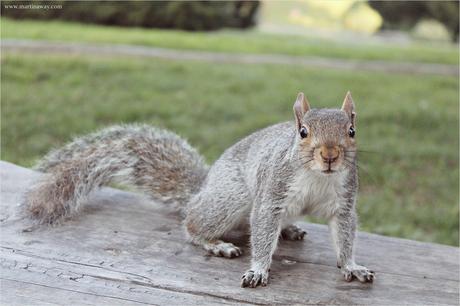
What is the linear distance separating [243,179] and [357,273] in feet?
1.42

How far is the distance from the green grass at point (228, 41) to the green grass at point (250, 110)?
591mm

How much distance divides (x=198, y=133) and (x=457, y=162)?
173 cm

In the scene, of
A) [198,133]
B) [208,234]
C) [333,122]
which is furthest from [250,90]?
[333,122]

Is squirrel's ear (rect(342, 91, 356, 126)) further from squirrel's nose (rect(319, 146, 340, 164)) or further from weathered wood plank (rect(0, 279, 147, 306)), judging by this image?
weathered wood plank (rect(0, 279, 147, 306))

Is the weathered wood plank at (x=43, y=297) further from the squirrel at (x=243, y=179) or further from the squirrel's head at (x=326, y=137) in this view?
the squirrel's head at (x=326, y=137)

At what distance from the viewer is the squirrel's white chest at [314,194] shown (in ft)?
5.27

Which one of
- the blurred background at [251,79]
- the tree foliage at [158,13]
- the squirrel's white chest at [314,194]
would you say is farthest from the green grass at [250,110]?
the squirrel's white chest at [314,194]

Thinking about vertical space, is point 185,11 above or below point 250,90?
above

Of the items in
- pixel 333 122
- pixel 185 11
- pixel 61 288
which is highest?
pixel 185 11

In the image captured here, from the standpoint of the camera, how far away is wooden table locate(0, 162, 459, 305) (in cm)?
154

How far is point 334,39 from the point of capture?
→ 7074 millimetres

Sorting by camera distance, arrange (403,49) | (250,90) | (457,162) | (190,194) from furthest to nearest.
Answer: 1. (403,49)
2. (250,90)
3. (457,162)
4. (190,194)

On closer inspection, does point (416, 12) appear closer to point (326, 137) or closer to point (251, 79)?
point (251, 79)

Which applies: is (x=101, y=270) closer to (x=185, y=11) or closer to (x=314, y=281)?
(x=314, y=281)
